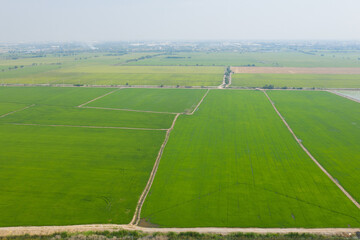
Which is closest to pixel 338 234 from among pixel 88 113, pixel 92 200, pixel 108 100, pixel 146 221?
pixel 146 221

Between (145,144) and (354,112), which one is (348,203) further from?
(354,112)

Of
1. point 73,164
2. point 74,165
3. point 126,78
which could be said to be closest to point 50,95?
point 126,78

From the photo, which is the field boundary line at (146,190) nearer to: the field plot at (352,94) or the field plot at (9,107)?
the field plot at (9,107)

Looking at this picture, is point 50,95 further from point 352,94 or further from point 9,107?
point 352,94

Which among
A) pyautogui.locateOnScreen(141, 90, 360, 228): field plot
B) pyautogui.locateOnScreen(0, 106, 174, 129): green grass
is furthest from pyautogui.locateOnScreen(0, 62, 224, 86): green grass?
pyautogui.locateOnScreen(141, 90, 360, 228): field plot

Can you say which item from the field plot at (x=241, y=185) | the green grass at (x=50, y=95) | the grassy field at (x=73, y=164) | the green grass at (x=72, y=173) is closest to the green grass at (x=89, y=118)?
the grassy field at (x=73, y=164)

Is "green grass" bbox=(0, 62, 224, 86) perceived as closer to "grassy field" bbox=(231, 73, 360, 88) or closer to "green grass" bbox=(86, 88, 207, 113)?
"grassy field" bbox=(231, 73, 360, 88)
